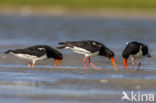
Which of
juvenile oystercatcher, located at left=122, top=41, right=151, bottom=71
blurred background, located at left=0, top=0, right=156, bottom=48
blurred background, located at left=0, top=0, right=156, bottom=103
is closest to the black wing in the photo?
juvenile oystercatcher, located at left=122, top=41, right=151, bottom=71

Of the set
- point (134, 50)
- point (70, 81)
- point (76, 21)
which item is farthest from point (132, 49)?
point (76, 21)

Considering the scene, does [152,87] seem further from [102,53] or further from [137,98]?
[102,53]

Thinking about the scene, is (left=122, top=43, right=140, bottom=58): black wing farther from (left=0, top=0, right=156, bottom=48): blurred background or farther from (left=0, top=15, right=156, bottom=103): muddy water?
(left=0, top=0, right=156, bottom=48): blurred background

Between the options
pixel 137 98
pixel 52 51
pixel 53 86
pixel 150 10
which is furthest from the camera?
pixel 150 10

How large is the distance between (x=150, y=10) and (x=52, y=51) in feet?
131

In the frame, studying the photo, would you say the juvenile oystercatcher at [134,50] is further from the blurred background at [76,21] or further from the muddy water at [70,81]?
the blurred background at [76,21]

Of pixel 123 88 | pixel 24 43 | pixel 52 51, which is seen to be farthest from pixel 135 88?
pixel 24 43

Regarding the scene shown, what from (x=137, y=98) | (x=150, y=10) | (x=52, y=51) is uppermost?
(x=150, y=10)

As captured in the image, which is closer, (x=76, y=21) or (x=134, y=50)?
(x=134, y=50)

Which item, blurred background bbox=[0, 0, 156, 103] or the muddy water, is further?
blurred background bbox=[0, 0, 156, 103]

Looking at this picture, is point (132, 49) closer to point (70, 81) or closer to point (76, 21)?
point (70, 81)

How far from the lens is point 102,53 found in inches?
653

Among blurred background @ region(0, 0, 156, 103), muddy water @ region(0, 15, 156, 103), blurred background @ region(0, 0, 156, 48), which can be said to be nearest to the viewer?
muddy water @ region(0, 15, 156, 103)

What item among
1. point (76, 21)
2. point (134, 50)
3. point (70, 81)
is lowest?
point (70, 81)
